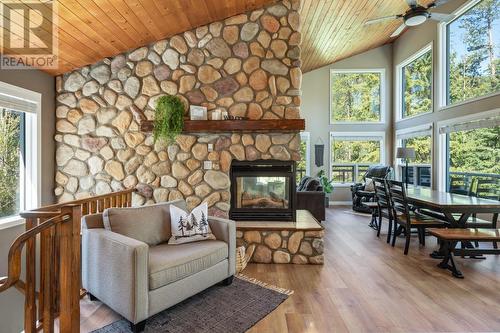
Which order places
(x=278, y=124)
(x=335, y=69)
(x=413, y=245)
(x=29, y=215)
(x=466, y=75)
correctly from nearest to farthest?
1. (x=29, y=215)
2. (x=278, y=124)
3. (x=413, y=245)
4. (x=466, y=75)
5. (x=335, y=69)

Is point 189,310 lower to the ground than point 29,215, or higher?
lower

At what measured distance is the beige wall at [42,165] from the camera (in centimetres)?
291

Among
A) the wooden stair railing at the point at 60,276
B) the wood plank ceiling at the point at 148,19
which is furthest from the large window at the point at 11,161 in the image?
the wooden stair railing at the point at 60,276

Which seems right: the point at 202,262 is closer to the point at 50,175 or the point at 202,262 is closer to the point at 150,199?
the point at 150,199

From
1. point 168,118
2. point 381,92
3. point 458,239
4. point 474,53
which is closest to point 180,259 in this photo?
point 168,118

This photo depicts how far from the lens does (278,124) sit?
3.39m

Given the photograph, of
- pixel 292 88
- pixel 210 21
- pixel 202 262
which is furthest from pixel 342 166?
pixel 202 262

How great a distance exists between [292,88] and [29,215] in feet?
10.1

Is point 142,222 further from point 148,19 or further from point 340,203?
point 340,203

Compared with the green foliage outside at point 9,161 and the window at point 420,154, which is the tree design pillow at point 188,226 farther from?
the window at point 420,154

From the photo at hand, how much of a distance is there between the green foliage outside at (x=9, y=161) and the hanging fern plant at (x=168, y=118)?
62.7 inches

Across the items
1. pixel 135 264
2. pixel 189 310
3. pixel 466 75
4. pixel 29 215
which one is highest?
pixel 466 75

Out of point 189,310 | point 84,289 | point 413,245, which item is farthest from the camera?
point 413,245

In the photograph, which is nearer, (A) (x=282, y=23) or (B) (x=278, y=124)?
(B) (x=278, y=124)
